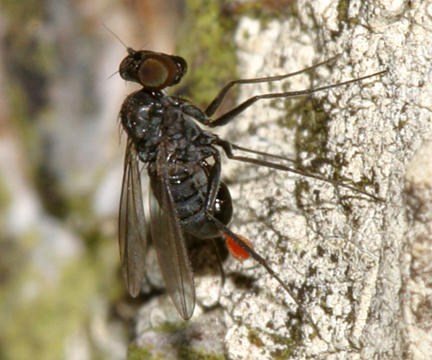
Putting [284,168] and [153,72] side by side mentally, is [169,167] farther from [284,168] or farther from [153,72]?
[284,168]

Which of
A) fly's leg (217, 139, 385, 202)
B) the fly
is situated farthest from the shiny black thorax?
fly's leg (217, 139, 385, 202)

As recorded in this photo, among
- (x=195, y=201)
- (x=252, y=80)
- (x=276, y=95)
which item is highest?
(x=252, y=80)

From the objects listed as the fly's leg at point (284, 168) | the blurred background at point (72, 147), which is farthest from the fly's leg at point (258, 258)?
the blurred background at point (72, 147)

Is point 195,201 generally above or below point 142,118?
below

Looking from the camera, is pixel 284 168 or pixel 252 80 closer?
pixel 284 168

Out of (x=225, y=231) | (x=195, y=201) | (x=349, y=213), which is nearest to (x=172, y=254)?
(x=225, y=231)

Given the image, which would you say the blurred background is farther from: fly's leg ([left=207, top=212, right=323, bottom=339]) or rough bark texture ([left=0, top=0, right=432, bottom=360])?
fly's leg ([left=207, top=212, right=323, bottom=339])

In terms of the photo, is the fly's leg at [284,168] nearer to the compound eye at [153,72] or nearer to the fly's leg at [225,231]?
the fly's leg at [225,231]
